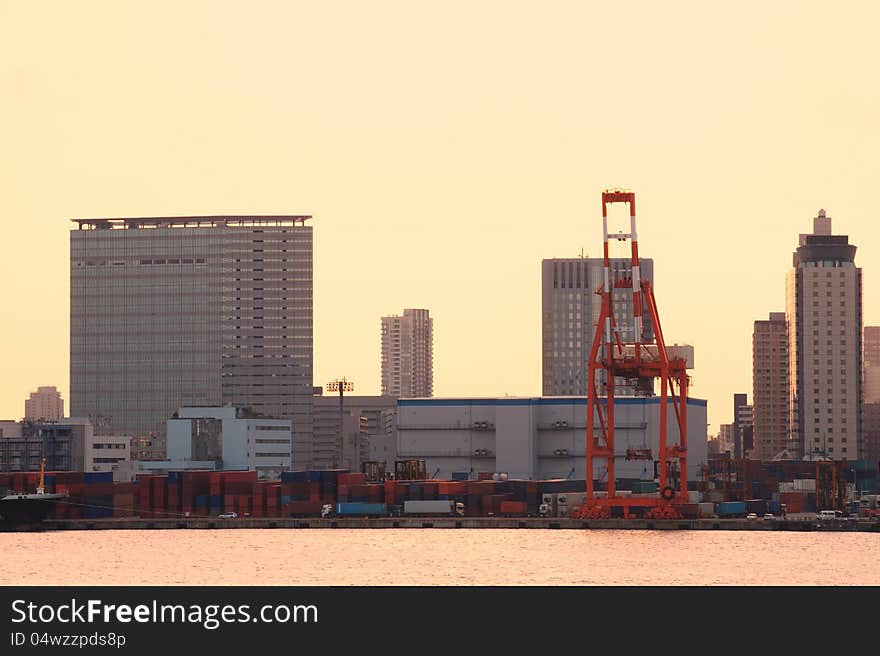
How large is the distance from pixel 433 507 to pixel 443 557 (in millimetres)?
51652

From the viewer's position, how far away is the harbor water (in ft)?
369

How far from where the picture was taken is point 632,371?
167875mm

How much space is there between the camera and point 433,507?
182 metres

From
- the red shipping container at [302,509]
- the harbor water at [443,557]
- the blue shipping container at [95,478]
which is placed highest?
the blue shipping container at [95,478]

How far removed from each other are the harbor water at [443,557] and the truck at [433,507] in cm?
799

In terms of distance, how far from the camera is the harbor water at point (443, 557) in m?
A: 112

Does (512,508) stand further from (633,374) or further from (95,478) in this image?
(95,478)

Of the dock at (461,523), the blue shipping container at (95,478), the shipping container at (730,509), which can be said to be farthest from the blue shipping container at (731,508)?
the blue shipping container at (95,478)

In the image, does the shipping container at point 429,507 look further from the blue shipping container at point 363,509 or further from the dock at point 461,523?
the blue shipping container at point 363,509

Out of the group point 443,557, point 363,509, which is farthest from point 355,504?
point 443,557
